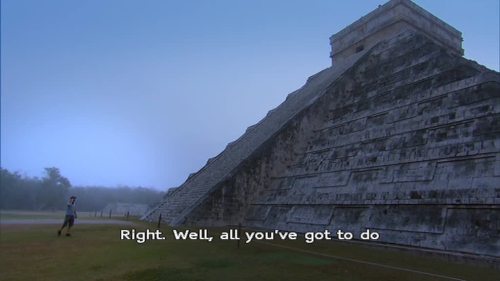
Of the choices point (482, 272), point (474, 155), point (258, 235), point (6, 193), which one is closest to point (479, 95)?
point (474, 155)

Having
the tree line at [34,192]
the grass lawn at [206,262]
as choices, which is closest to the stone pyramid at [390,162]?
the grass lawn at [206,262]

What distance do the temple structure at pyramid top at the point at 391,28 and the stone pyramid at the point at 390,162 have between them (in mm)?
163

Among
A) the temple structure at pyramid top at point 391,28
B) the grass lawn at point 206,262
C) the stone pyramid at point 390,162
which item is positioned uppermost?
the temple structure at pyramid top at point 391,28

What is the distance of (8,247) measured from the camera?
8.36 metres

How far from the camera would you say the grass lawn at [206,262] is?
5.82 m

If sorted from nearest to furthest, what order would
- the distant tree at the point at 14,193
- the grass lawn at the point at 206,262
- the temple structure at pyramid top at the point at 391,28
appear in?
the grass lawn at the point at 206,262
the temple structure at pyramid top at the point at 391,28
the distant tree at the point at 14,193

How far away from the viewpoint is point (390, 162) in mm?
9945

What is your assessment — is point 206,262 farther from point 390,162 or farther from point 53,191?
point 53,191

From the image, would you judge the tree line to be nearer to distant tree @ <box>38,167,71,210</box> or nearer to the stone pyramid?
distant tree @ <box>38,167,71,210</box>

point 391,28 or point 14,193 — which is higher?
point 391,28

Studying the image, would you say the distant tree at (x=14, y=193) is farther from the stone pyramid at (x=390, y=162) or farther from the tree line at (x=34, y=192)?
the stone pyramid at (x=390, y=162)

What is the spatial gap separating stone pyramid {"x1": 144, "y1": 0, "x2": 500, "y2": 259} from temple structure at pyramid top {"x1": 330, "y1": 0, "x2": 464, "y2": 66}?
6.4 inches

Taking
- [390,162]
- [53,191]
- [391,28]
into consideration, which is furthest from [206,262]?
[53,191]

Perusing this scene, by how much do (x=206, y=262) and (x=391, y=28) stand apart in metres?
16.1
